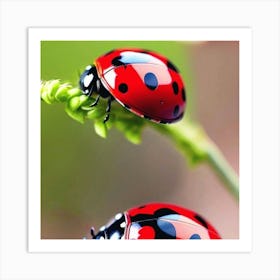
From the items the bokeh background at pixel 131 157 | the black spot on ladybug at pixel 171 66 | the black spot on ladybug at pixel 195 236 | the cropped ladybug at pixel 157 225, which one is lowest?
the black spot on ladybug at pixel 195 236

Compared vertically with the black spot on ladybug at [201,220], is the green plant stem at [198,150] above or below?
above

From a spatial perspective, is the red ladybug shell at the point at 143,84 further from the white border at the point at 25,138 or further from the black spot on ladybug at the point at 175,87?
the white border at the point at 25,138

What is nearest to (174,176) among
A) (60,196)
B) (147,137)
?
(147,137)

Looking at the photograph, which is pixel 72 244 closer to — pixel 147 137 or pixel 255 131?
pixel 147 137

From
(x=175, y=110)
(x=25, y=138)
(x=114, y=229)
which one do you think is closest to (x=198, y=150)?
(x=175, y=110)

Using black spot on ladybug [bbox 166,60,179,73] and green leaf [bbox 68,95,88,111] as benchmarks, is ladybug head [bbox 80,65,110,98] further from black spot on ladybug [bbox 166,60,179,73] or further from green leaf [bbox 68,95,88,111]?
black spot on ladybug [bbox 166,60,179,73]

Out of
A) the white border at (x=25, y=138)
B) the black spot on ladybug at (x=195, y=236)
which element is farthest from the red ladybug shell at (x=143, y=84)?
the black spot on ladybug at (x=195, y=236)

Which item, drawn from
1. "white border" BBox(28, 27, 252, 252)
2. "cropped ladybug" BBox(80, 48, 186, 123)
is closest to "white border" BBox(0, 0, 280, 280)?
"white border" BBox(28, 27, 252, 252)
